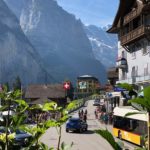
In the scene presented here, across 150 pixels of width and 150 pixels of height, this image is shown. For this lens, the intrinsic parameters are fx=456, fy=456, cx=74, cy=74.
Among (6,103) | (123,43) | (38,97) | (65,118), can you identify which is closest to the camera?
(65,118)

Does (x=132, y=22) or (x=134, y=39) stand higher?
(x=132, y=22)

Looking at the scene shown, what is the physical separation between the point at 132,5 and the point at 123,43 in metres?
4.70

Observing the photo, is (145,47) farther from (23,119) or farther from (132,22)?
(23,119)

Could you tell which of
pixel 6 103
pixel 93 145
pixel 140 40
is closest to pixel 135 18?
pixel 140 40

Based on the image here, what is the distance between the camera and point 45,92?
108m

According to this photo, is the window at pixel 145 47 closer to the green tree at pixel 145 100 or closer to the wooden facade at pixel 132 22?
the wooden facade at pixel 132 22

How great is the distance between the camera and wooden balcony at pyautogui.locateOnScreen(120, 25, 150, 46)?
45.5 meters

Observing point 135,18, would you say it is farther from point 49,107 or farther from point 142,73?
point 49,107

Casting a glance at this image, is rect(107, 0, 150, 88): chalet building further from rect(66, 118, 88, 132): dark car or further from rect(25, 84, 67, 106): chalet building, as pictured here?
rect(25, 84, 67, 106): chalet building

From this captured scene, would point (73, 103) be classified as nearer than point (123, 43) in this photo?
Yes

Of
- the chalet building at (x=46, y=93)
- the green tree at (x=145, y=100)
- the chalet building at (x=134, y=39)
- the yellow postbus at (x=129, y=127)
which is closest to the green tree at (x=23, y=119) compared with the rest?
the green tree at (x=145, y=100)

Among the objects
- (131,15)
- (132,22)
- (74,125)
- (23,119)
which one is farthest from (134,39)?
(23,119)

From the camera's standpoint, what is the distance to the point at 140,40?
5000 centimetres

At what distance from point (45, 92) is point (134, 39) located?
6081cm
